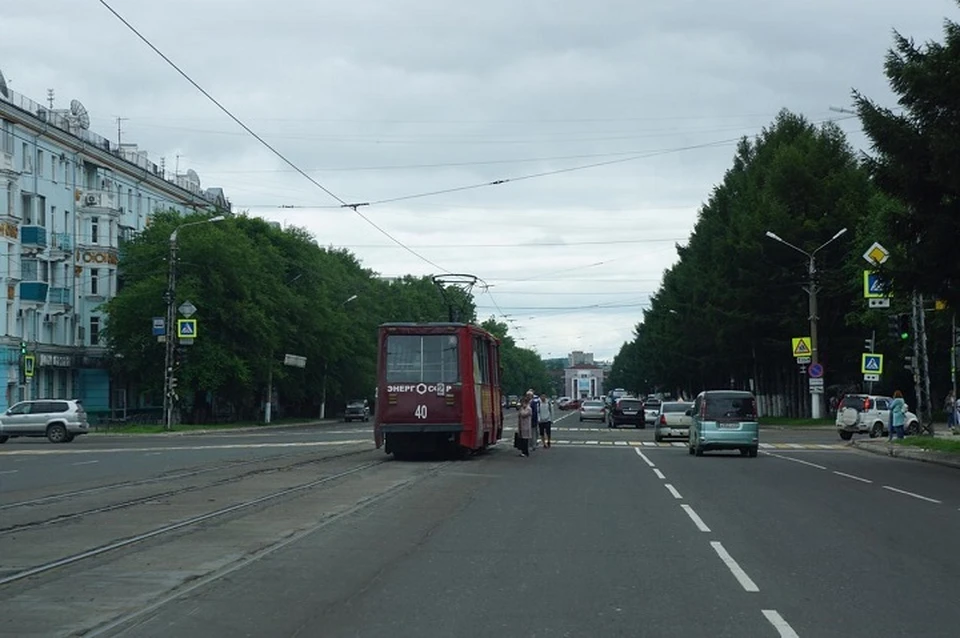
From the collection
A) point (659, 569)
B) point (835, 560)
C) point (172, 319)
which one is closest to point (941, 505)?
point (835, 560)

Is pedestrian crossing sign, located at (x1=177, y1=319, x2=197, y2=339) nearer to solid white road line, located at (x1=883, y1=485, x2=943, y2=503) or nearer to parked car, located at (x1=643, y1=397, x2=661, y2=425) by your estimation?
parked car, located at (x1=643, y1=397, x2=661, y2=425)

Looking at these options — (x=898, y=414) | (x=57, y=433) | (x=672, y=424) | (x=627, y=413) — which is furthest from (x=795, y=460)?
(x=627, y=413)

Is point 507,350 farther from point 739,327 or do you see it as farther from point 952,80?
point 952,80

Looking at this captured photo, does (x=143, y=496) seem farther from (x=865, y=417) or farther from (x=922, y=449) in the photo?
(x=865, y=417)

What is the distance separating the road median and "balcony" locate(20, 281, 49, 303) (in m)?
43.5

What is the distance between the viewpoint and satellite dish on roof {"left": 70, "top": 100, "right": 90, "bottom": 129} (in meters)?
76.7

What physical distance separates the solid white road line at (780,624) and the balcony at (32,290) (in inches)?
2485

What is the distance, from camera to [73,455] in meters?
37.7

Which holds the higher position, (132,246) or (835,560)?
(132,246)

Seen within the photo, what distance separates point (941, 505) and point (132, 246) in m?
64.6

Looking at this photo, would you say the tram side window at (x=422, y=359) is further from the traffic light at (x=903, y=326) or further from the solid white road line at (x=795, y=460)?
the traffic light at (x=903, y=326)

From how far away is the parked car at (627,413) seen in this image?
232 ft

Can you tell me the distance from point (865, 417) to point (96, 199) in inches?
1867

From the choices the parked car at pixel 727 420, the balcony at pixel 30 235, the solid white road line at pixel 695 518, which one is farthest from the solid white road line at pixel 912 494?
Answer: the balcony at pixel 30 235
